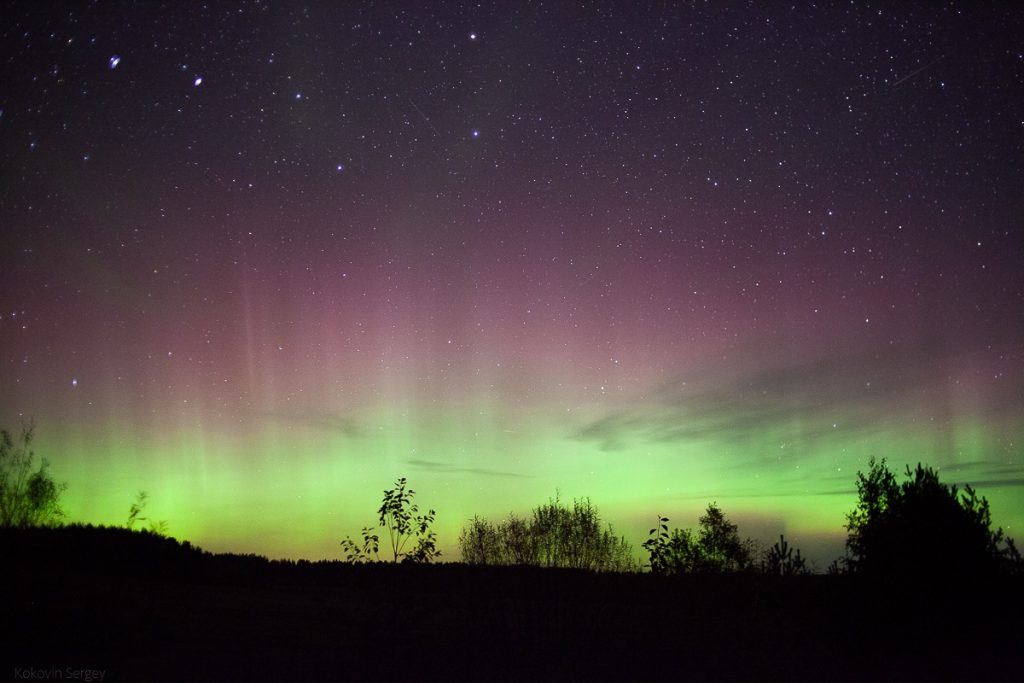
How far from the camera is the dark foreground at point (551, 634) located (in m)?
9.02

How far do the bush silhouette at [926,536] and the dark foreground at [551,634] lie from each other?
1.42ft

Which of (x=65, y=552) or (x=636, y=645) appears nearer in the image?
(x=636, y=645)

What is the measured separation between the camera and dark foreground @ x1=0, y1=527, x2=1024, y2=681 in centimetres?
902

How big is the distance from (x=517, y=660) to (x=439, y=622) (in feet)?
15.9

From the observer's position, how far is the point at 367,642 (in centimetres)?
1139

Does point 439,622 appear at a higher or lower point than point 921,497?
lower

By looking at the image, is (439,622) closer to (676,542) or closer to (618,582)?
(676,542)

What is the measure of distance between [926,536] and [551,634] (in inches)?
326

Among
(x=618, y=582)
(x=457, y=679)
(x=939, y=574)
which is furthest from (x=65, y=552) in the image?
(x=939, y=574)

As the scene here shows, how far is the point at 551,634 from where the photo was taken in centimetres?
1015

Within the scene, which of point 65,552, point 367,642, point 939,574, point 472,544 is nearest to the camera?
point 367,642

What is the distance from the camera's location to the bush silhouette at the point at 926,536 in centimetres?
1220

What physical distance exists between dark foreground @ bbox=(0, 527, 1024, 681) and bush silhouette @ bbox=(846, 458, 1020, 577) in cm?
43

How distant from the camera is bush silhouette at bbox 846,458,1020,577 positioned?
12195 millimetres
